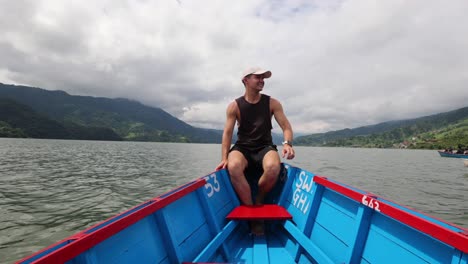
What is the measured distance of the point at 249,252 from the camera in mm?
4121

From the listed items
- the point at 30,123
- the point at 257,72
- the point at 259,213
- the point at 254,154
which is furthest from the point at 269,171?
the point at 30,123

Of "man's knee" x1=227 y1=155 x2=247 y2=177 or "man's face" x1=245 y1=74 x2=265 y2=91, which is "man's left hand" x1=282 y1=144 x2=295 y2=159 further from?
"man's face" x1=245 y1=74 x2=265 y2=91

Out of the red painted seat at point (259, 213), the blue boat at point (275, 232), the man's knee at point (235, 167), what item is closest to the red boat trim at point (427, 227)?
the blue boat at point (275, 232)

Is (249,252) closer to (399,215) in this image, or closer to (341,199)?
(341,199)

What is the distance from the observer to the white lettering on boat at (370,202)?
261 centimetres

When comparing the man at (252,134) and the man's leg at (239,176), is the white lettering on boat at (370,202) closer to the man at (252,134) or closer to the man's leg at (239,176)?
the man at (252,134)

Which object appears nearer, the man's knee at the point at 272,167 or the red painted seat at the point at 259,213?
the red painted seat at the point at 259,213

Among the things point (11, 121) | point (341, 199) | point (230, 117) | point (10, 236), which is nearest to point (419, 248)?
point (341, 199)

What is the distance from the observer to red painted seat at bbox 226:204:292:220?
438 centimetres

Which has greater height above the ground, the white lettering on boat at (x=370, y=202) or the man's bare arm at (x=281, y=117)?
the man's bare arm at (x=281, y=117)

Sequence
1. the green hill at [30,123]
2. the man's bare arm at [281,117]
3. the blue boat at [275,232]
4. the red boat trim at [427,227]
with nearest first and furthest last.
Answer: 1. the red boat trim at [427,227]
2. the blue boat at [275,232]
3. the man's bare arm at [281,117]
4. the green hill at [30,123]

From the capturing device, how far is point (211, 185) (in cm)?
472

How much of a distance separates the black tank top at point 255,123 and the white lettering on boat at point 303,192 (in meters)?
1.11

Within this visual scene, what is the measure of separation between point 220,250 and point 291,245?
1223mm
